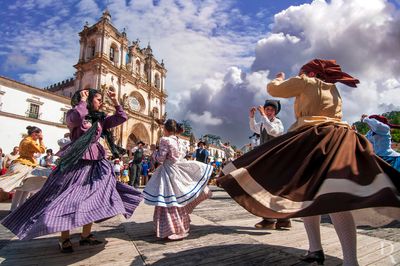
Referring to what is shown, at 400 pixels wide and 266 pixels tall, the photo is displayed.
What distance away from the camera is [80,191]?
246cm

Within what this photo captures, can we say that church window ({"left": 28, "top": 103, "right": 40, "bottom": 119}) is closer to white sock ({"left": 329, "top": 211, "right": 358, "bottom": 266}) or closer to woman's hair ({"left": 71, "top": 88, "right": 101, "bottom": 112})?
woman's hair ({"left": 71, "top": 88, "right": 101, "bottom": 112})

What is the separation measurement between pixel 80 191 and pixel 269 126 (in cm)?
261

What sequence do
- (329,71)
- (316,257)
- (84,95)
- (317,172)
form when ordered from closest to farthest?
(317,172) < (316,257) < (329,71) < (84,95)

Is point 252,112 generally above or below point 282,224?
above

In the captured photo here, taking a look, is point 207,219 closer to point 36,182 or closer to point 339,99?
point 339,99

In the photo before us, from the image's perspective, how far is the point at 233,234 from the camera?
3035 millimetres

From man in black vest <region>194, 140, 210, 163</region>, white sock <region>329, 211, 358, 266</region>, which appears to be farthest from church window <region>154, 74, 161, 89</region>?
white sock <region>329, 211, 358, 266</region>

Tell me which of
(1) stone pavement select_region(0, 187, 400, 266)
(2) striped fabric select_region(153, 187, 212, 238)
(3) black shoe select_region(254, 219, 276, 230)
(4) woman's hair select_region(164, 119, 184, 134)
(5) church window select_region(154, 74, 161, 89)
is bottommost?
(1) stone pavement select_region(0, 187, 400, 266)

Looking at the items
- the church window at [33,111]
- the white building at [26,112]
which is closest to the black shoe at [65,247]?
the white building at [26,112]

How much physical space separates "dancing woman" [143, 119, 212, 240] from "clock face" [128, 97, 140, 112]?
3140 cm

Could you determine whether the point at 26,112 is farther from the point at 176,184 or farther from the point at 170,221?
the point at 170,221

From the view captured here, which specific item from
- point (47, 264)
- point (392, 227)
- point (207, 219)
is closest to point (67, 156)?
point (47, 264)

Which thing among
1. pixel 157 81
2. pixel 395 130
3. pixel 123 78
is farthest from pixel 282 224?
pixel 157 81

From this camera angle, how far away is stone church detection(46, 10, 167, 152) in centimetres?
2962
